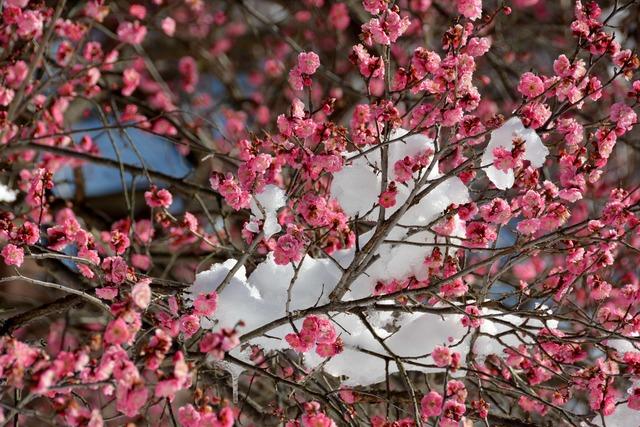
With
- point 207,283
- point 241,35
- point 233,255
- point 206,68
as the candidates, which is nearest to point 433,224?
point 207,283

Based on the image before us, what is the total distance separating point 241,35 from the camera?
933 centimetres

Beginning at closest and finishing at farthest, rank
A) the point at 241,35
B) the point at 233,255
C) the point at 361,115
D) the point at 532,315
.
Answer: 1. the point at 532,315
2. the point at 361,115
3. the point at 233,255
4. the point at 241,35

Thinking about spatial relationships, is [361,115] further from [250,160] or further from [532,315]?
[532,315]

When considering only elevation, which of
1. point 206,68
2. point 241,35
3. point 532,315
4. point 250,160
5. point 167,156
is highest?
point 241,35

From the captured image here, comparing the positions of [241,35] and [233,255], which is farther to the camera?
[241,35]

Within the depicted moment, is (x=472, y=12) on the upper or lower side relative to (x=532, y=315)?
upper

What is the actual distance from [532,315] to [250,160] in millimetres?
1232

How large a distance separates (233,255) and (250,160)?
0.87 metres

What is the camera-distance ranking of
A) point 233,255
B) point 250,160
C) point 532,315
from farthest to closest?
point 233,255
point 250,160
point 532,315

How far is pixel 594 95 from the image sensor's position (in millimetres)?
3166

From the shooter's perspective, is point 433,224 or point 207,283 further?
point 207,283

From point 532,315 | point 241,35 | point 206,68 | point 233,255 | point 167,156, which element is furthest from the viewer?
point 241,35

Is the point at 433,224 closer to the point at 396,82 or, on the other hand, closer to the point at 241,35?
the point at 396,82

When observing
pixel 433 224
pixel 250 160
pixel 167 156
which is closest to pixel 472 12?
pixel 433 224
